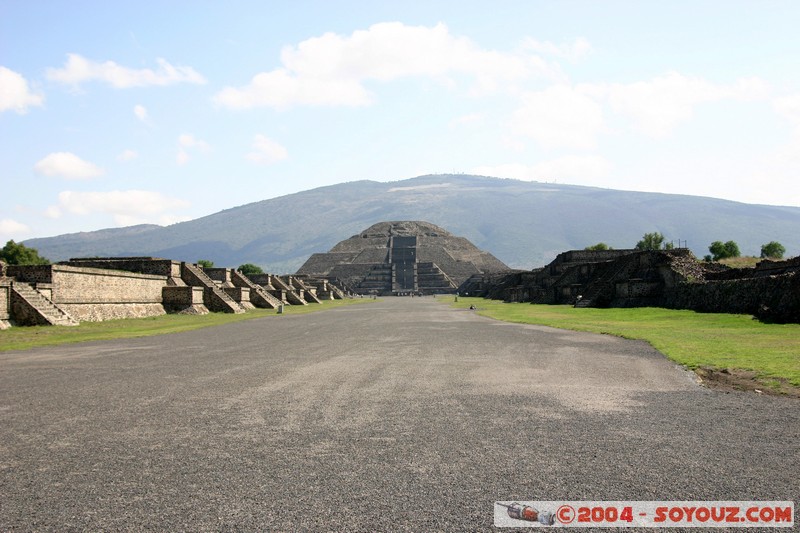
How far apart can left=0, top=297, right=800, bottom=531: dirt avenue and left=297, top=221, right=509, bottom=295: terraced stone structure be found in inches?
3895

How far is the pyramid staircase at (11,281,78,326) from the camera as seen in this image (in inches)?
1000

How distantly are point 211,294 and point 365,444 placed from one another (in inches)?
1484

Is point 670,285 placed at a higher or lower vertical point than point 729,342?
higher

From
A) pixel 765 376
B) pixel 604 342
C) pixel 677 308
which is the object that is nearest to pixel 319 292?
pixel 677 308

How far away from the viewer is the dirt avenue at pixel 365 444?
4.60 metres

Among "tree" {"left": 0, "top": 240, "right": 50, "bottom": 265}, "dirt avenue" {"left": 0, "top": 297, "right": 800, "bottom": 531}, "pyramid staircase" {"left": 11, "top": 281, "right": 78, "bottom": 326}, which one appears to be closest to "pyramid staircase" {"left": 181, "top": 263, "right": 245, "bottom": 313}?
"pyramid staircase" {"left": 11, "top": 281, "right": 78, "bottom": 326}

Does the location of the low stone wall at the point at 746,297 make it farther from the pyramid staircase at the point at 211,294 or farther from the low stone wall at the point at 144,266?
the low stone wall at the point at 144,266

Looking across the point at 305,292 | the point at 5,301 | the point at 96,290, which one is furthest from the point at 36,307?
the point at 305,292

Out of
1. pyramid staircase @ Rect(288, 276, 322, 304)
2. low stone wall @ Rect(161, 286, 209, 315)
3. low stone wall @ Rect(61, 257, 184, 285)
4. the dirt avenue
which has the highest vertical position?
low stone wall @ Rect(61, 257, 184, 285)

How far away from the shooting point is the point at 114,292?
3388cm

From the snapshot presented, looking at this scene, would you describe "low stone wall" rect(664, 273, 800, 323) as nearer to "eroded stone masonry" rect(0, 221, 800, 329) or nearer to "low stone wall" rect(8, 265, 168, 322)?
"eroded stone masonry" rect(0, 221, 800, 329)

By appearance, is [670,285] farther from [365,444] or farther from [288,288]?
[288,288]

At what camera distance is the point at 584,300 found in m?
42.6

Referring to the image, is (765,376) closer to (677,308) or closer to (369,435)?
(369,435)
